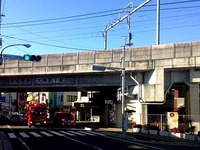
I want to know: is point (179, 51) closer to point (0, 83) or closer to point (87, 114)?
point (0, 83)

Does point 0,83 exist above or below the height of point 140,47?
below

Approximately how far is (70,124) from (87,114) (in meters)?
31.0

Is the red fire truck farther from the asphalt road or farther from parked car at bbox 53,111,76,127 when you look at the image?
the asphalt road

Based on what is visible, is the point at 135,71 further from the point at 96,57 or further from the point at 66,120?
the point at 66,120

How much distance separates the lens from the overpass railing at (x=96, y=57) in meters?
35.6

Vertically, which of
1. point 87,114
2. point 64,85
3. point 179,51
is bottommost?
point 87,114

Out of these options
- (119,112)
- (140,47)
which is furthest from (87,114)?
(140,47)

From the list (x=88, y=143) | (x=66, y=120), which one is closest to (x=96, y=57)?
(x=66, y=120)

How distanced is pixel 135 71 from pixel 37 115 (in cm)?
1552

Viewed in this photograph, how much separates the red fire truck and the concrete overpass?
373cm

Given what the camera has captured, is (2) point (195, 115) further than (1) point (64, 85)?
No

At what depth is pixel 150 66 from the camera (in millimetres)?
37219

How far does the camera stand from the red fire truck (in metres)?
46.9

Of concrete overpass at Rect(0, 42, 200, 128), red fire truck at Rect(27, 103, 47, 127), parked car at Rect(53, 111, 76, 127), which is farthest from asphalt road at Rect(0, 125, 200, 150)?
parked car at Rect(53, 111, 76, 127)
